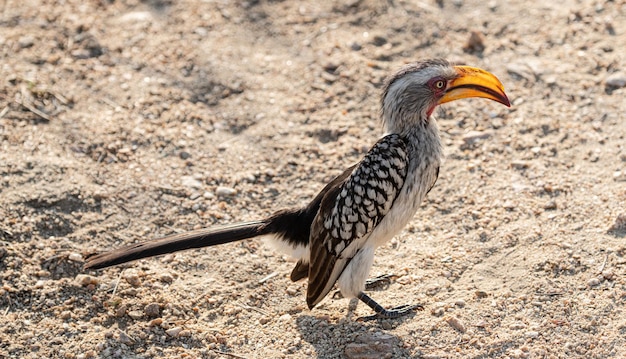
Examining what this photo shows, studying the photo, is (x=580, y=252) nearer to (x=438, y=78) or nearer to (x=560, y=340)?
(x=560, y=340)

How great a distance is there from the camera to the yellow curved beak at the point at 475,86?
14.6 ft

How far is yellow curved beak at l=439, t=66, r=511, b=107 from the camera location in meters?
4.46

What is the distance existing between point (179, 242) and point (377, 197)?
1.14 m

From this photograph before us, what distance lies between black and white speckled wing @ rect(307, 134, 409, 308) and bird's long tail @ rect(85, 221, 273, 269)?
1.29 ft

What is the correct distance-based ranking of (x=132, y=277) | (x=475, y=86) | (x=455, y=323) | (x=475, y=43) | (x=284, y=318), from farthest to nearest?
(x=475, y=43) → (x=132, y=277) → (x=284, y=318) → (x=475, y=86) → (x=455, y=323)

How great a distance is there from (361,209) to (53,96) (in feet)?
9.59

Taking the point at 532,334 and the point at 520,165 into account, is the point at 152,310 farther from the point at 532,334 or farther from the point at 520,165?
the point at 520,165

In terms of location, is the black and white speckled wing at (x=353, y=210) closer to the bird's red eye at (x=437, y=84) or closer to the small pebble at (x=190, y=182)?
the bird's red eye at (x=437, y=84)

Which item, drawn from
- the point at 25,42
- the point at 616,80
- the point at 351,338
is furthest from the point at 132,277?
the point at 616,80

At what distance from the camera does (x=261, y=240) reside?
500 centimetres

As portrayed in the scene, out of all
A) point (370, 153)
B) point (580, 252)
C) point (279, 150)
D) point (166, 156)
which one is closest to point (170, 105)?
point (166, 156)

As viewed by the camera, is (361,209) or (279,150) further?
(279,150)

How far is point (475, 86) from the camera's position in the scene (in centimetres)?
451

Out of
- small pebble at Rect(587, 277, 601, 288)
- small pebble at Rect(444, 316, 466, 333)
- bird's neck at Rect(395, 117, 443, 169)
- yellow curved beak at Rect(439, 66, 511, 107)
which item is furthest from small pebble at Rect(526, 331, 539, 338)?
yellow curved beak at Rect(439, 66, 511, 107)
